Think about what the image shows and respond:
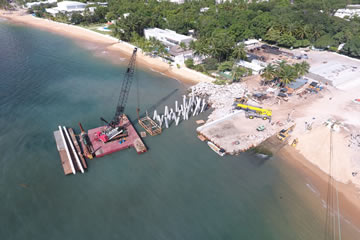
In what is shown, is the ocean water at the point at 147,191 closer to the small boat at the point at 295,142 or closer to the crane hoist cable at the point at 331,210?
the crane hoist cable at the point at 331,210

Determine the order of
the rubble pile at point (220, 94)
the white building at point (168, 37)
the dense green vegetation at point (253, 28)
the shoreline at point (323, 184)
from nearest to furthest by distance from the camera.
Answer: the shoreline at point (323, 184) → the rubble pile at point (220, 94) → the dense green vegetation at point (253, 28) → the white building at point (168, 37)

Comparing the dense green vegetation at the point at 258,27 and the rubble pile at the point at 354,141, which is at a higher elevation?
the dense green vegetation at the point at 258,27

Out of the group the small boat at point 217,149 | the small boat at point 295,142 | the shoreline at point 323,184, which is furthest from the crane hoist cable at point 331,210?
the small boat at point 217,149

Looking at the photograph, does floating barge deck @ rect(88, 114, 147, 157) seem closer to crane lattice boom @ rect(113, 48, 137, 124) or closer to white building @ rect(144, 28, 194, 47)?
crane lattice boom @ rect(113, 48, 137, 124)

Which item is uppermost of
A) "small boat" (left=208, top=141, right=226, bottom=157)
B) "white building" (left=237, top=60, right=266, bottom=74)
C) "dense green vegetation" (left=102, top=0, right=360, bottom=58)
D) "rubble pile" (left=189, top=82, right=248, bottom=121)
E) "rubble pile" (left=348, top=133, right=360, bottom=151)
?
"dense green vegetation" (left=102, top=0, right=360, bottom=58)

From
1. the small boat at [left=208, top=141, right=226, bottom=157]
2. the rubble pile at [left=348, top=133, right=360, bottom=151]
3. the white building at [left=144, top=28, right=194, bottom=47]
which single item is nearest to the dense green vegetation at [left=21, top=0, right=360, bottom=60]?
the white building at [left=144, top=28, right=194, bottom=47]

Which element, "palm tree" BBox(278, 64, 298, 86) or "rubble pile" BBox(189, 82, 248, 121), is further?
"palm tree" BBox(278, 64, 298, 86)

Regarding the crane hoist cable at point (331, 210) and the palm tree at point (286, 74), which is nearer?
the crane hoist cable at point (331, 210)
